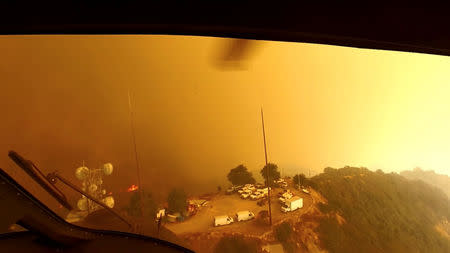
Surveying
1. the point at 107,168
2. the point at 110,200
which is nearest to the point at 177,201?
the point at 110,200

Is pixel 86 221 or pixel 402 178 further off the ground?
pixel 86 221

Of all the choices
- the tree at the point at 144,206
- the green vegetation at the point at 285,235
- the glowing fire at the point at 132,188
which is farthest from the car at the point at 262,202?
the glowing fire at the point at 132,188

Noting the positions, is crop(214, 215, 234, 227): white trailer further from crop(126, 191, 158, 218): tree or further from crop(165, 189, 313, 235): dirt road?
crop(126, 191, 158, 218): tree

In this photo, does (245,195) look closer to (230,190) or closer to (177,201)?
(230,190)

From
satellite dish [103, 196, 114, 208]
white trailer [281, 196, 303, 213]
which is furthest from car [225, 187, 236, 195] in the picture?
satellite dish [103, 196, 114, 208]

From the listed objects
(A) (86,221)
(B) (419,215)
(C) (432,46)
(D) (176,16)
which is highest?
(D) (176,16)

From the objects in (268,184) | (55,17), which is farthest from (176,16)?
(268,184)

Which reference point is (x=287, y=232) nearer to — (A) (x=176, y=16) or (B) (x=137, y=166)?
(B) (x=137, y=166)
